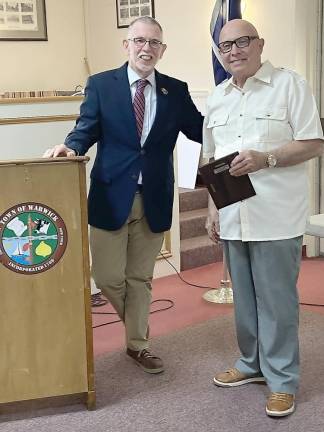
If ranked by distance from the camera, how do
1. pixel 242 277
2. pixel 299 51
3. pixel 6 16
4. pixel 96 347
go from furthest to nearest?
pixel 6 16, pixel 299 51, pixel 96 347, pixel 242 277

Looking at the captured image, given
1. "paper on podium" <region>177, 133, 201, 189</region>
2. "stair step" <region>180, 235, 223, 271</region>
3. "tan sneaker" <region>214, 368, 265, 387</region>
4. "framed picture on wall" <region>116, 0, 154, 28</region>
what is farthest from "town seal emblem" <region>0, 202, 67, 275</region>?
"framed picture on wall" <region>116, 0, 154, 28</region>

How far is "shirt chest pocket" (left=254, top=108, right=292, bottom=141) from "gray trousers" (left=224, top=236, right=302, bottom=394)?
401 mm

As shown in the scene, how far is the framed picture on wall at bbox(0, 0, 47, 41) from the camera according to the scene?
6.65 metres

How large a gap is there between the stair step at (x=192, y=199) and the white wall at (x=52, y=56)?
7.45 feet

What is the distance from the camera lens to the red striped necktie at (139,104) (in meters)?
2.80

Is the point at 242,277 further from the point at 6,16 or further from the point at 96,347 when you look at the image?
the point at 6,16

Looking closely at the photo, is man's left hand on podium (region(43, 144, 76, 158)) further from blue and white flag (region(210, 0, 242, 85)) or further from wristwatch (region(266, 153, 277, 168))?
blue and white flag (region(210, 0, 242, 85))

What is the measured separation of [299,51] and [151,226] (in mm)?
2537

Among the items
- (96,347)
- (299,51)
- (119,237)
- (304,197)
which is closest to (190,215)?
(299,51)

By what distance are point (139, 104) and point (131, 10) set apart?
3886 millimetres

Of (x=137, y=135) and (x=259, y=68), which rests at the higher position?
(x=259, y=68)

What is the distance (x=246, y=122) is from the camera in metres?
2.44

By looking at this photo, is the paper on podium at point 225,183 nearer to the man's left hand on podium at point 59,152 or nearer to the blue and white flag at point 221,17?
the man's left hand on podium at point 59,152

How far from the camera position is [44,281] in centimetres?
244
